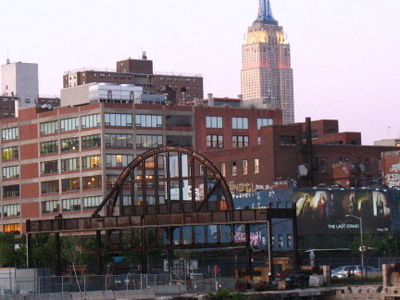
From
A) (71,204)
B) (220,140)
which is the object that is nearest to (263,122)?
(220,140)

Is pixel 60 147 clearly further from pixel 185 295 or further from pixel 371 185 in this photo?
pixel 185 295

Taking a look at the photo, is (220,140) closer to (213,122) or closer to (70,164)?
(213,122)

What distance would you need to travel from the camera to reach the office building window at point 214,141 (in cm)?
17988

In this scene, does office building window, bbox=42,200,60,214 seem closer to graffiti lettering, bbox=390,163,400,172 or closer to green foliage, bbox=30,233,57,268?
green foliage, bbox=30,233,57,268

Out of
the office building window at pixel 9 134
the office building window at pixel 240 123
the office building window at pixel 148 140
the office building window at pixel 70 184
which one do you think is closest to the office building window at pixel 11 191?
the office building window at pixel 9 134

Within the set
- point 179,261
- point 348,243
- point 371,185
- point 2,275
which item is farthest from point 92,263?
point 2,275

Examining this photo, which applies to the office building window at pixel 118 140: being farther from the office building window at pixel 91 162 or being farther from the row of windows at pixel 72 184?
the row of windows at pixel 72 184

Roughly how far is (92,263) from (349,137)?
72.2 metres

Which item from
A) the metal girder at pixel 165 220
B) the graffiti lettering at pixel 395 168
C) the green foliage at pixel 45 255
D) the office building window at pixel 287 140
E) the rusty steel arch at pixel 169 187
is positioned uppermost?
the office building window at pixel 287 140

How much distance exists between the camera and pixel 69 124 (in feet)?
574

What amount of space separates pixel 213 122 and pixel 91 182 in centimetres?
2463

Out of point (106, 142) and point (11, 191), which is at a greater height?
point (106, 142)

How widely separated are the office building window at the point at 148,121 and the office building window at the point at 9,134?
23.2m

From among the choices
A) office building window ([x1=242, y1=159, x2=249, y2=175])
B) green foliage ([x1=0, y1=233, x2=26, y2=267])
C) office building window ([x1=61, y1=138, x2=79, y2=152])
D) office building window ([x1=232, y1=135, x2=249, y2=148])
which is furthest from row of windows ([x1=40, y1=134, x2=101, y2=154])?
green foliage ([x1=0, y1=233, x2=26, y2=267])
